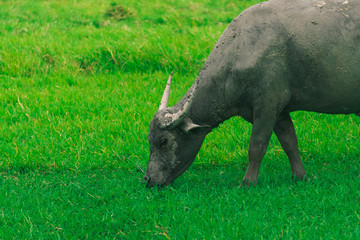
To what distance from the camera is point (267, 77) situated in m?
4.70

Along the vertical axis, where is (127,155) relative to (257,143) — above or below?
below

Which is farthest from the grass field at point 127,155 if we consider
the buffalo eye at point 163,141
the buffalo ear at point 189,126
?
the buffalo ear at point 189,126

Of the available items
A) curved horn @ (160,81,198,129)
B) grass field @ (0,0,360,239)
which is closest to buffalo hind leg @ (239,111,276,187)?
grass field @ (0,0,360,239)

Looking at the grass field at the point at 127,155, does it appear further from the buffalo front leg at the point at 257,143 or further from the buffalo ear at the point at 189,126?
the buffalo ear at the point at 189,126

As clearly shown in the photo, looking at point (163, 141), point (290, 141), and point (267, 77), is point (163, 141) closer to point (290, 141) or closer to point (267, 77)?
point (267, 77)

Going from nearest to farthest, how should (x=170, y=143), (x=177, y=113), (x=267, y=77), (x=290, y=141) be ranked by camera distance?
(x=267, y=77), (x=177, y=113), (x=170, y=143), (x=290, y=141)

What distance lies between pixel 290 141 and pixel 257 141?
56cm

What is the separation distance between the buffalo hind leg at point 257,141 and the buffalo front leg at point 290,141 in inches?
17.1

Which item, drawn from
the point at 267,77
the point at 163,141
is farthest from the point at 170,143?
the point at 267,77

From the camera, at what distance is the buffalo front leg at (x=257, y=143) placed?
4832mm

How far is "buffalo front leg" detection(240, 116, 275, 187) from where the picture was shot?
15.9 feet

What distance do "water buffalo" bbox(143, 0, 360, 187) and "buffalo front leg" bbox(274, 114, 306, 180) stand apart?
208 mm

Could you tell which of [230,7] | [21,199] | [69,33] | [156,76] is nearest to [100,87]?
[156,76]

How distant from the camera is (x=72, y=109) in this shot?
7.41 metres
